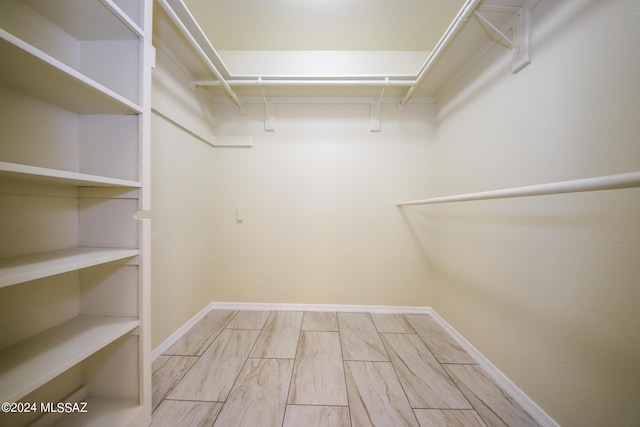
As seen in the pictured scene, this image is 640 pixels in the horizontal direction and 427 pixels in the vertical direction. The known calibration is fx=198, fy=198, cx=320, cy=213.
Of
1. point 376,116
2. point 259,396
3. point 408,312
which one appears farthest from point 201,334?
point 376,116

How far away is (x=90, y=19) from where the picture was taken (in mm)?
815

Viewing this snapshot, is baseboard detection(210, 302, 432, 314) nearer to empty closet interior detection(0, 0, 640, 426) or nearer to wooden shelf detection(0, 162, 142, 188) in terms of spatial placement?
empty closet interior detection(0, 0, 640, 426)

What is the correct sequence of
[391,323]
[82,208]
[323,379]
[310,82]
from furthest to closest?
1. [391,323]
2. [310,82]
3. [323,379]
4. [82,208]

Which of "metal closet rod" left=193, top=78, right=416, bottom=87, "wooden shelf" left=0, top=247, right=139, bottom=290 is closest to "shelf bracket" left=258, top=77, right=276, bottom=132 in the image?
"metal closet rod" left=193, top=78, right=416, bottom=87

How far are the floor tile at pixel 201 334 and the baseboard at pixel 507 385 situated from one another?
1.90m

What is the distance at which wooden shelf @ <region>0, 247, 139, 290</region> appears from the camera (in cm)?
57

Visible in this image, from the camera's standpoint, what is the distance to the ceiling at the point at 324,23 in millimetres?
1420

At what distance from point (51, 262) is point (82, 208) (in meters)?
0.35

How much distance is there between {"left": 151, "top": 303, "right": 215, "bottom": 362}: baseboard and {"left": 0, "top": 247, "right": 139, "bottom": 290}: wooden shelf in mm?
881

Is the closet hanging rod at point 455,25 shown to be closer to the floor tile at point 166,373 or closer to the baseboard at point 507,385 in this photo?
the baseboard at point 507,385

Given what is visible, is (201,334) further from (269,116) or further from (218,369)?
(269,116)

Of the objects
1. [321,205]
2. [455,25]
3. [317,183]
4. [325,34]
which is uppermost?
[325,34]

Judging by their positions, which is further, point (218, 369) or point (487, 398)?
point (218, 369)

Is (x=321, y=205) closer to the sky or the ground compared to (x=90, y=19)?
closer to the ground
